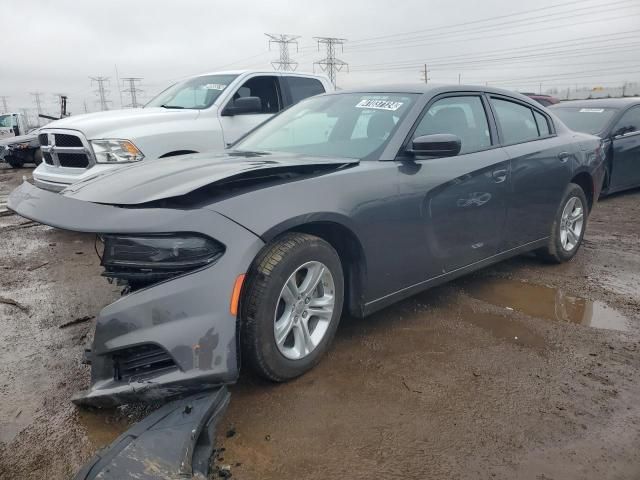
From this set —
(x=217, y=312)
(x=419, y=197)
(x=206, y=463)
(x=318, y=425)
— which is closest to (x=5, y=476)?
(x=206, y=463)

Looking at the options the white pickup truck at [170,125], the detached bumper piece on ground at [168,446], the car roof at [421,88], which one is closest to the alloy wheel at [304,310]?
the detached bumper piece on ground at [168,446]

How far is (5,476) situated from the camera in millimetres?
2008

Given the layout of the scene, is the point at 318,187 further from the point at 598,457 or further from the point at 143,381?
the point at 598,457

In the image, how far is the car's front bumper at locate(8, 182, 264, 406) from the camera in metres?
2.16

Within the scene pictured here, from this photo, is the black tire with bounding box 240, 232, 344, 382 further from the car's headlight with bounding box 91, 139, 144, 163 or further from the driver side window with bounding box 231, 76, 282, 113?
the driver side window with bounding box 231, 76, 282, 113

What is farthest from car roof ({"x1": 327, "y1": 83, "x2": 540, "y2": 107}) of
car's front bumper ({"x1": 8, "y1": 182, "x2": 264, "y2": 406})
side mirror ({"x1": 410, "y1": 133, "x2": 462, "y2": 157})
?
car's front bumper ({"x1": 8, "y1": 182, "x2": 264, "y2": 406})

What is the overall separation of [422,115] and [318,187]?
1.11 m

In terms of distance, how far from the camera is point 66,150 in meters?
5.48

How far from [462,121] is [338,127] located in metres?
0.95

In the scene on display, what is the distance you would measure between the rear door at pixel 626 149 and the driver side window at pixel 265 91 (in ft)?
16.2

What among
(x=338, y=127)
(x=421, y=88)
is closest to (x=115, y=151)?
(x=338, y=127)

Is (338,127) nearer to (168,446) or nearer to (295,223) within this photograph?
(295,223)

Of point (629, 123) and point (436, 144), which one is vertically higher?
point (436, 144)

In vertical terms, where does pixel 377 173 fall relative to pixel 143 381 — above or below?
above
